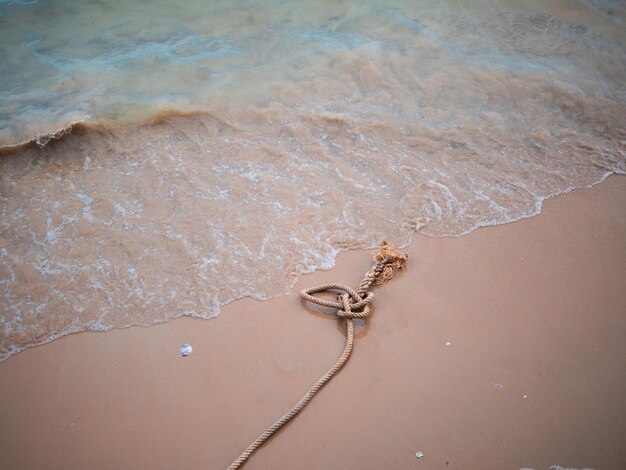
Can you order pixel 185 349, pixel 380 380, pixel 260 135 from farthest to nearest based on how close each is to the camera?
pixel 260 135 → pixel 185 349 → pixel 380 380

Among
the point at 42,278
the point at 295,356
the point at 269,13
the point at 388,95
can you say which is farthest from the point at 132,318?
the point at 269,13

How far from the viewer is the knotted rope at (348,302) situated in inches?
88.4

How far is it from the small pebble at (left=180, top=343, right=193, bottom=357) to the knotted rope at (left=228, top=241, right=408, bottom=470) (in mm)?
600

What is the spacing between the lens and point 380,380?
2402 mm

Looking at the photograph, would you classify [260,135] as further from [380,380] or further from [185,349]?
[380,380]

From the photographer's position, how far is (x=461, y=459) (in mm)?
2127

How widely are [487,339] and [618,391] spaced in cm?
58

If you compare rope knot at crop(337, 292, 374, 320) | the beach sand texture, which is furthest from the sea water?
rope knot at crop(337, 292, 374, 320)

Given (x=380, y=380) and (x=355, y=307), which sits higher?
(x=355, y=307)

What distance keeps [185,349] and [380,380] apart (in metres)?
0.98

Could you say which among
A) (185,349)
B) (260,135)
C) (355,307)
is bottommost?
(185,349)

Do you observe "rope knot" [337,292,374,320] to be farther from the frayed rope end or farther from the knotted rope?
the frayed rope end

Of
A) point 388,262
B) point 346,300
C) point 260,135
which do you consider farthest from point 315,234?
point 260,135

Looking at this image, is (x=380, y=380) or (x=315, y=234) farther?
Answer: (x=315, y=234)
